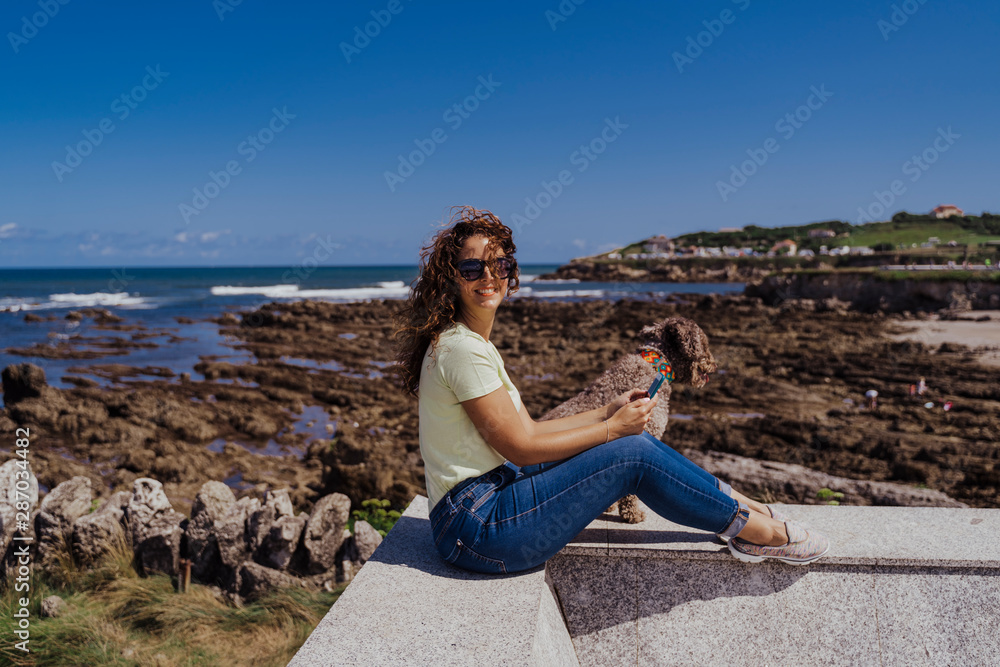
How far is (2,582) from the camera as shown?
377 cm

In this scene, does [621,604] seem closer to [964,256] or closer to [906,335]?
[906,335]

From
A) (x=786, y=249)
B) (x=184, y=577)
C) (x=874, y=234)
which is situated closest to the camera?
(x=184, y=577)

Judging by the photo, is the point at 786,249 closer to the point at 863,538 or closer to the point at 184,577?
the point at 863,538

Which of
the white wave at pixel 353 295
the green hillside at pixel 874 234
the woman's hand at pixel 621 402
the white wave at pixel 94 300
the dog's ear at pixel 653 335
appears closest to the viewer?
the woman's hand at pixel 621 402

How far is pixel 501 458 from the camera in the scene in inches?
97.1

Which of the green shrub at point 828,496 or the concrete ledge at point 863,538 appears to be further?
the green shrub at point 828,496

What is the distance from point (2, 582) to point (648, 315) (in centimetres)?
2733

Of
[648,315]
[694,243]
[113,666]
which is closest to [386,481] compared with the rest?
[113,666]

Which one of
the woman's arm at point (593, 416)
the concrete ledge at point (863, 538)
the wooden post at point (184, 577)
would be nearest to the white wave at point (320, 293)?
the wooden post at point (184, 577)

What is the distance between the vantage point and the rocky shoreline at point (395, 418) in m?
7.70

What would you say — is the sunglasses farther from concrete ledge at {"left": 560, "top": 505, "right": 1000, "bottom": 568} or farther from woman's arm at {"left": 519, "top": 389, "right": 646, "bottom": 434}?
concrete ledge at {"left": 560, "top": 505, "right": 1000, "bottom": 568}

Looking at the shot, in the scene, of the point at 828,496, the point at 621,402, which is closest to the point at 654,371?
the point at 621,402

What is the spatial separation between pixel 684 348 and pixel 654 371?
0.70 ft

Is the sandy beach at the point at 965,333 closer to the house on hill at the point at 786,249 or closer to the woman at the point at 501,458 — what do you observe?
the woman at the point at 501,458
